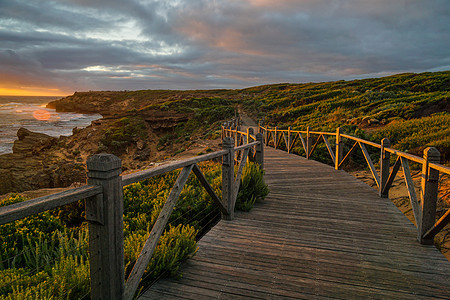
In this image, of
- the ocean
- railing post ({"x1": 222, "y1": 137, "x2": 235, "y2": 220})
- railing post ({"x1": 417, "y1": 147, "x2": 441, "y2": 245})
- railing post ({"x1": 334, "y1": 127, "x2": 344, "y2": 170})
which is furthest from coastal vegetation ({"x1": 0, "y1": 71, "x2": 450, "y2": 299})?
the ocean

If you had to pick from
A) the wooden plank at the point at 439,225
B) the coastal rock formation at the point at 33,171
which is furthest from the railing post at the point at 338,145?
the coastal rock formation at the point at 33,171

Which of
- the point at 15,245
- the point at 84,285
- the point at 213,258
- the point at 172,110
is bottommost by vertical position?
the point at 15,245

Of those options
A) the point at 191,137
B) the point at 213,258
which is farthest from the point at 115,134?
the point at 213,258

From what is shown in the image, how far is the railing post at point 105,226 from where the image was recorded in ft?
6.10

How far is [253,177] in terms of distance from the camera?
545 centimetres

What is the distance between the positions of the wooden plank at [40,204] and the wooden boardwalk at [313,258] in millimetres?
1250

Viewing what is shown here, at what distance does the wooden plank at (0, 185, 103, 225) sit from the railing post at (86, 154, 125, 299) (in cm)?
9

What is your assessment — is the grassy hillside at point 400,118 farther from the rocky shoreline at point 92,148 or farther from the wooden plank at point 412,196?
the rocky shoreline at point 92,148

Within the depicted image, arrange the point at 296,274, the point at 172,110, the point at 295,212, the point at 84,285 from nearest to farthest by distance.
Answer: the point at 84,285 → the point at 296,274 → the point at 295,212 → the point at 172,110

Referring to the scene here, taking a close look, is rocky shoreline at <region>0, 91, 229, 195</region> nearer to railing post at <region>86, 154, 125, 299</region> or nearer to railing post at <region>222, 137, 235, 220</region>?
railing post at <region>222, 137, 235, 220</region>

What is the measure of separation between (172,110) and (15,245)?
2918cm

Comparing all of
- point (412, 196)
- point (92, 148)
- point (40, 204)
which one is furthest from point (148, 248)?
point (92, 148)

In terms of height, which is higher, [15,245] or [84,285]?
[84,285]

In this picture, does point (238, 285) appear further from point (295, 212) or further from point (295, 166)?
point (295, 166)
